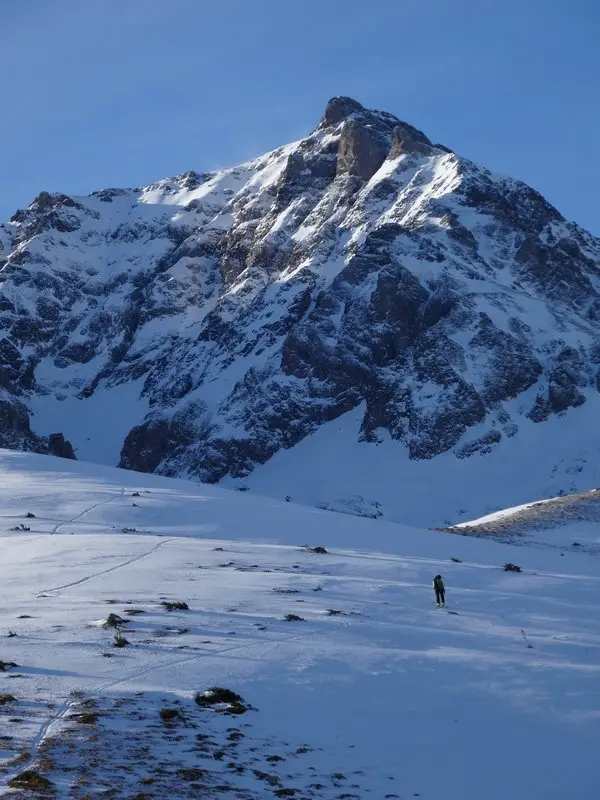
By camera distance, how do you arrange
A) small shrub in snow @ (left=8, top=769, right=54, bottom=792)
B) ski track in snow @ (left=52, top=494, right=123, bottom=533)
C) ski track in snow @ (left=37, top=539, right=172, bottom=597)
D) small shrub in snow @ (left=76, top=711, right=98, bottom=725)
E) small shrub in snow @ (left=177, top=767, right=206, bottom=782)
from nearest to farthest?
1. small shrub in snow @ (left=8, top=769, right=54, bottom=792)
2. small shrub in snow @ (left=177, top=767, right=206, bottom=782)
3. small shrub in snow @ (left=76, top=711, right=98, bottom=725)
4. ski track in snow @ (left=37, top=539, right=172, bottom=597)
5. ski track in snow @ (left=52, top=494, right=123, bottom=533)

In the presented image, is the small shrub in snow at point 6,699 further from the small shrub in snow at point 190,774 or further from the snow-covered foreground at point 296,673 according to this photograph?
the small shrub in snow at point 190,774

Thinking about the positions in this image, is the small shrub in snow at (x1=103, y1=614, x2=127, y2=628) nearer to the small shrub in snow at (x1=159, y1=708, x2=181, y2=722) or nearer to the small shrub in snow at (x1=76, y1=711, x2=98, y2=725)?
the small shrub in snow at (x1=159, y1=708, x2=181, y2=722)

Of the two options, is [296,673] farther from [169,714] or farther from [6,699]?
[6,699]

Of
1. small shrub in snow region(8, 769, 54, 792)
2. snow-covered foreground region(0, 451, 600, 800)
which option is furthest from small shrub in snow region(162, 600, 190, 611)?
small shrub in snow region(8, 769, 54, 792)

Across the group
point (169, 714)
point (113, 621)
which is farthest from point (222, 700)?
point (113, 621)

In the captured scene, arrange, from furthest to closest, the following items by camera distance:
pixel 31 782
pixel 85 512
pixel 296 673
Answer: pixel 85 512, pixel 296 673, pixel 31 782

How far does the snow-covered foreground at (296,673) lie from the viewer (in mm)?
13836

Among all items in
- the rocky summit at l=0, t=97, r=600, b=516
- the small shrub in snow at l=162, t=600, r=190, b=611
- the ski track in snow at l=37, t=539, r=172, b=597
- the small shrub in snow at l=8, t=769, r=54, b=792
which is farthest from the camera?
the rocky summit at l=0, t=97, r=600, b=516

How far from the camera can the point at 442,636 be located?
70.8 feet

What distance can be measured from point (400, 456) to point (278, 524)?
90012 millimetres

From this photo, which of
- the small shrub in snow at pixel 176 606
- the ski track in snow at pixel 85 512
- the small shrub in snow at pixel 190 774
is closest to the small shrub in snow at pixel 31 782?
the small shrub in snow at pixel 190 774

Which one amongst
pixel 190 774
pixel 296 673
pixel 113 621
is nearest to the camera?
pixel 190 774

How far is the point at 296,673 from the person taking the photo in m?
18.1

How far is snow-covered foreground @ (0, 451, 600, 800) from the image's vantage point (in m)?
13.8
